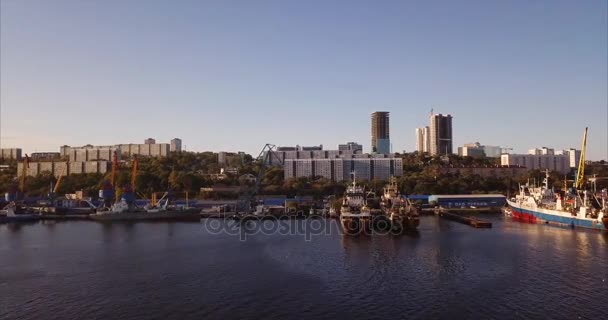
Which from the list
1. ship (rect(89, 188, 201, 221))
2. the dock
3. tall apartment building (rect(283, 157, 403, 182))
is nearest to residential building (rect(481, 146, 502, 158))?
tall apartment building (rect(283, 157, 403, 182))

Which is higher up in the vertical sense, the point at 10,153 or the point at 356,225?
the point at 10,153

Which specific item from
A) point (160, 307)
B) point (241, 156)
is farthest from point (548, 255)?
point (241, 156)

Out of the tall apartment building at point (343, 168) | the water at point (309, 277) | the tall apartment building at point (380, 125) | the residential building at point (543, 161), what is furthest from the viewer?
the tall apartment building at point (380, 125)

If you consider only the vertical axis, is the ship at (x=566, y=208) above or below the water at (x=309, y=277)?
above

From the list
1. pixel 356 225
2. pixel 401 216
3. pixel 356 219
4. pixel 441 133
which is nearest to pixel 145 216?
pixel 356 219

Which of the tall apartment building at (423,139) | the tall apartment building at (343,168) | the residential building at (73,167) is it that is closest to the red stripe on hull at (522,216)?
the tall apartment building at (343,168)

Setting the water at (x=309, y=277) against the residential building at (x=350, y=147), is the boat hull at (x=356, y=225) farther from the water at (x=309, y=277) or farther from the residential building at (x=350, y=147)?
the residential building at (x=350, y=147)

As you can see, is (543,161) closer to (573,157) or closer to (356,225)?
(573,157)

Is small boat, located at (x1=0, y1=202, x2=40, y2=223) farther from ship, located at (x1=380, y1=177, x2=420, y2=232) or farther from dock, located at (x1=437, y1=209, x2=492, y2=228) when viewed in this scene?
dock, located at (x1=437, y1=209, x2=492, y2=228)
